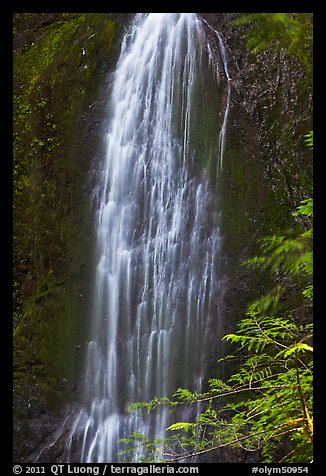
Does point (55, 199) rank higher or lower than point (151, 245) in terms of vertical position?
higher

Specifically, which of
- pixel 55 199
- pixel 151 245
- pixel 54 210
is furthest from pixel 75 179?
pixel 151 245

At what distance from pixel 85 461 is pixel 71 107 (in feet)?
16.1

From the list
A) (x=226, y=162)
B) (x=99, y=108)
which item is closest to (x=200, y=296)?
(x=226, y=162)

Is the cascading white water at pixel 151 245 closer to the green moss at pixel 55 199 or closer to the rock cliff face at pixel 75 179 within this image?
the rock cliff face at pixel 75 179

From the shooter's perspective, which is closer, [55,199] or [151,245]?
[151,245]

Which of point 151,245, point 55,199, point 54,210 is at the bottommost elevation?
point 151,245

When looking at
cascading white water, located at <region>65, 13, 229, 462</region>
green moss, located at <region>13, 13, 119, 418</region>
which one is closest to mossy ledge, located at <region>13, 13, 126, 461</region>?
green moss, located at <region>13, 13, 119, 418</region>

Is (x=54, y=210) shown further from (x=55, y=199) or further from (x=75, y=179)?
(x=75, y=179)

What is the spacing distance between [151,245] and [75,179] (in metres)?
1.58

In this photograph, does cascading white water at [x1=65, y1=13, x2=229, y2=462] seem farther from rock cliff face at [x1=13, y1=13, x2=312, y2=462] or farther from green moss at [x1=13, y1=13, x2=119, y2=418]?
green moss at [x1=13, y1=13, x2=119, y2=418]

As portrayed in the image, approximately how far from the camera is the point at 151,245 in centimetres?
744

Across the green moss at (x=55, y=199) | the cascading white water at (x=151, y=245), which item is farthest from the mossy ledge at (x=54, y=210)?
the cascading white water at (x=151, y=245)

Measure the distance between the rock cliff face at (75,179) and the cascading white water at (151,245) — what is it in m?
0.25

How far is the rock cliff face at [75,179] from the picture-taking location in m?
7.31
